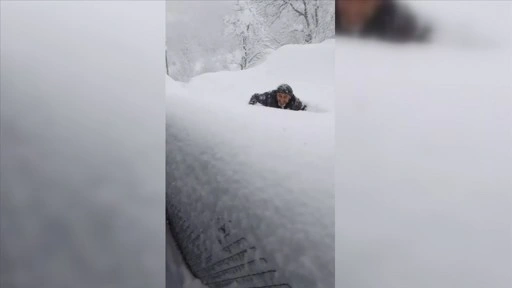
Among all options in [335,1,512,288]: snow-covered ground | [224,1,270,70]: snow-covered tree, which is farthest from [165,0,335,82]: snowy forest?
[335,1,512,288]: snow-covered ground

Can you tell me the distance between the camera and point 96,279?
1619 mm

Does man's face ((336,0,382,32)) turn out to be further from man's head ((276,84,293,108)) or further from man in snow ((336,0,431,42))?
man's head ((276,84,293,108))

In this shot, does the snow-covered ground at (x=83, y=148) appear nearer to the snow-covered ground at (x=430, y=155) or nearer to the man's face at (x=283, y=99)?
the man's face at (x=283, y=99)

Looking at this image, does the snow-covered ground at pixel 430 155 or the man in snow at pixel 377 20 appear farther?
the man in snow at pixel 377 20

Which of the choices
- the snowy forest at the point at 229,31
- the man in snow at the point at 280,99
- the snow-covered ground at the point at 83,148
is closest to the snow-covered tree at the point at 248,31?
the snowy forest at the point at 229,31

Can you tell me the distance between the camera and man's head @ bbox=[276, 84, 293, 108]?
1.62 meters

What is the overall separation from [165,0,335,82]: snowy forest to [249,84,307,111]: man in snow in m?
0.12

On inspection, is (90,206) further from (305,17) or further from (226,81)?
(305,17)

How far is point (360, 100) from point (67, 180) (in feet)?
3.45

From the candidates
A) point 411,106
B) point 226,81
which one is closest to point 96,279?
point 226,81

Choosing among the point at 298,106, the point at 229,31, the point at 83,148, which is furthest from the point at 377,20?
the point at 83,148

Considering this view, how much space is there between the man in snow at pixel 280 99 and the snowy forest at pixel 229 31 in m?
0.12

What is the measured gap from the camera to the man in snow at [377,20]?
5.16 feet

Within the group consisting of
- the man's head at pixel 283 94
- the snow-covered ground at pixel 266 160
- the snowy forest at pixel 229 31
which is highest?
the snowy forest at pixel 229 31
